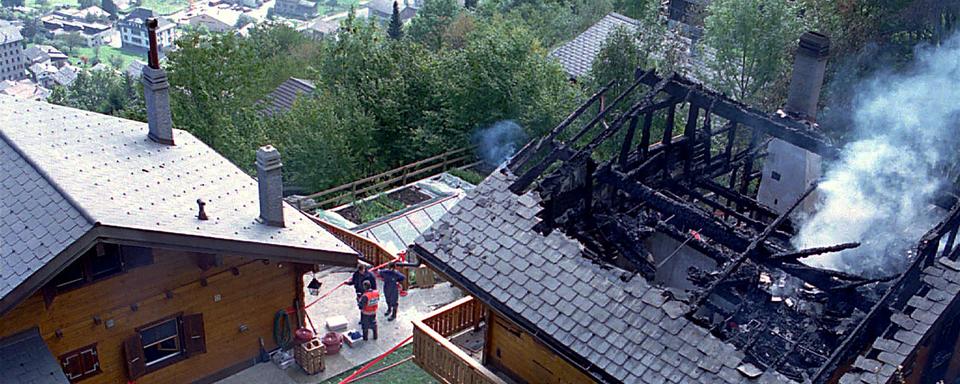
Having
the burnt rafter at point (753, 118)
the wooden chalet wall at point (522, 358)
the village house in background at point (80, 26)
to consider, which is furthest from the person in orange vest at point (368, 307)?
the village house in background at point (80, 26)

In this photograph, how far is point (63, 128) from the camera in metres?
20.9

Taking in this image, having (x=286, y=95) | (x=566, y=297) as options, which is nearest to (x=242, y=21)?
(x=286, y=95)

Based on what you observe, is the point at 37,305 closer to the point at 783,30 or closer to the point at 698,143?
the point at 698,143

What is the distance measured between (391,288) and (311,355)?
281 cm

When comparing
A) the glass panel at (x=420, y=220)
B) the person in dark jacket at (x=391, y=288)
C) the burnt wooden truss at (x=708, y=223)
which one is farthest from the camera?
the glass panel at (x=420, y=220)

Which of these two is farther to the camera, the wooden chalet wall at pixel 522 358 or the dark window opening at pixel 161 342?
the dark window opening at pixel 161 342

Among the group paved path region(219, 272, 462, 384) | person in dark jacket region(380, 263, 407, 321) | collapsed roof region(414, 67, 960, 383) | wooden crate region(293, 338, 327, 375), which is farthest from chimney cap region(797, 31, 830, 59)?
wooden crate region(293, 338, 327, 375)

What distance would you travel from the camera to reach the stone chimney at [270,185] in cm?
1820

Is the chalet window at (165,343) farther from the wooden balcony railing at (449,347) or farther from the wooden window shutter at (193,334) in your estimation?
the wooden balcony railing at (449,347)

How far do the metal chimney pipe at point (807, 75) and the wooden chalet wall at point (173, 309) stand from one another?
43.3 ft

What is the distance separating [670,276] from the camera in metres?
18.4

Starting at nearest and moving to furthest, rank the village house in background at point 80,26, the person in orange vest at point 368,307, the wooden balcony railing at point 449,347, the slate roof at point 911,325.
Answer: the slate roof at point 911,325
the wooden balcony railing at point 449,347
the person in orange vest at point 368,307
the village house in background at point 80,26

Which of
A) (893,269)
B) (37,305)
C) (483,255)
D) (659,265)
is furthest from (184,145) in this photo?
(893,269)

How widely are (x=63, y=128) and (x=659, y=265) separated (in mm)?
14051
